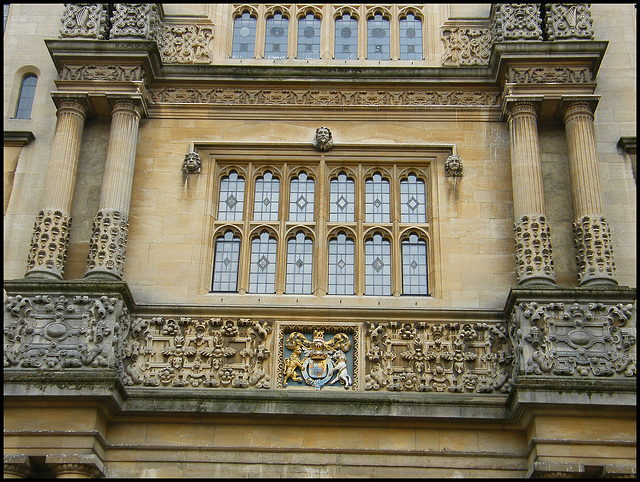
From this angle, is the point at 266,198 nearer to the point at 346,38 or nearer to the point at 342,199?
the point at 342,199

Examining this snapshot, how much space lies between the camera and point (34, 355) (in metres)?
13.5

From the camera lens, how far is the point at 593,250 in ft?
47.2

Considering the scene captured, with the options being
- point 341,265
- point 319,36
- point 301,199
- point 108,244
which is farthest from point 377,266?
point 319,36

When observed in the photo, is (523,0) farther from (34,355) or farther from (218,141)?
(34,355)

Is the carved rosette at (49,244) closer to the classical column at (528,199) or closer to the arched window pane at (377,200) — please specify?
the arched window pane at (377,200)

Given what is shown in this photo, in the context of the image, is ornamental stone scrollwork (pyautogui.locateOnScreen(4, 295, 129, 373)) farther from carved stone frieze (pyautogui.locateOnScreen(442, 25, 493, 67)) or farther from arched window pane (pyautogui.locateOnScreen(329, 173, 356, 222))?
carved stone frieze (pyautogui.locateOnScreen(442, 25, 493, 67))

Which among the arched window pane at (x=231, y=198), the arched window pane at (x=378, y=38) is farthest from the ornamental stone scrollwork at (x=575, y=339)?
the arched window pane at (x=378, y=38)

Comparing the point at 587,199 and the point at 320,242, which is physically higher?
the point at 587,199

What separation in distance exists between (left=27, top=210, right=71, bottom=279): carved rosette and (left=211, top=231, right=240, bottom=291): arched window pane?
2.32 m

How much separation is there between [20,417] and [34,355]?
2.80ft

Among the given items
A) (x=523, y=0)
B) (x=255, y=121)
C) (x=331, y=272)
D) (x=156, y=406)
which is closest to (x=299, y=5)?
(x=255, y=121)

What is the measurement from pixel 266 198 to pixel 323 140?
4.35 ft

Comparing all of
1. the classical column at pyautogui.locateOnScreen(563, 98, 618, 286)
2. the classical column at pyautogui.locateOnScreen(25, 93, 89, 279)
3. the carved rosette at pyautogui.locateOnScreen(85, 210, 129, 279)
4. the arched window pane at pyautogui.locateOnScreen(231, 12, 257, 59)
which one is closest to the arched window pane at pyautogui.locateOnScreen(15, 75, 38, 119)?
the classical column at pyautogui.locateOnScreen(25, 93, 89, 279)

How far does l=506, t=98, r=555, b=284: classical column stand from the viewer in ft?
47.1
